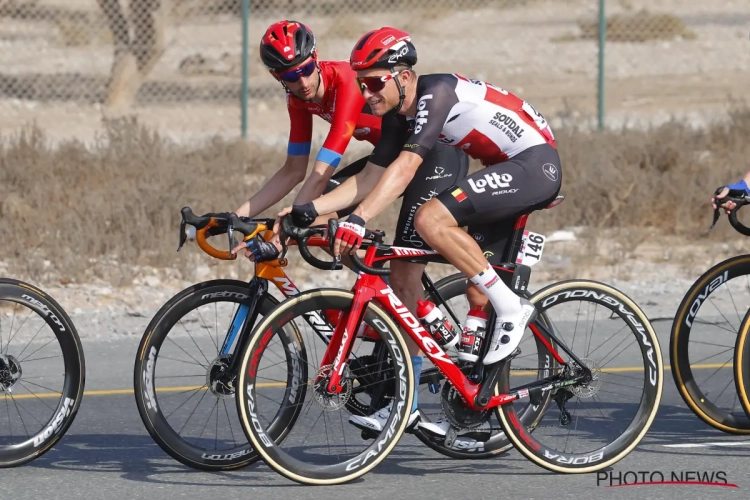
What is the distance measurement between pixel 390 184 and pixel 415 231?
625 millimetres

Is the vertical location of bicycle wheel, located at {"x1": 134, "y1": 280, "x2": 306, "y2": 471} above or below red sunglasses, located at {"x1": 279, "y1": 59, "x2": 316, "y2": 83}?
below

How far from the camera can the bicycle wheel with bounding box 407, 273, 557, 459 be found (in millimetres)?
6309

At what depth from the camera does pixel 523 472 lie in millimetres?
6324

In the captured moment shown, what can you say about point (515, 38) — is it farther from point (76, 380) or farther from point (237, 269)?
point (76, 380)

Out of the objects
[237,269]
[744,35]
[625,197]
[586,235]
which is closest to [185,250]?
[237,269]

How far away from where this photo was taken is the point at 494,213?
20.0ft

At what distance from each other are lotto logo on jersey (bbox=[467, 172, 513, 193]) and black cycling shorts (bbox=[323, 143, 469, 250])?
35 centimetres

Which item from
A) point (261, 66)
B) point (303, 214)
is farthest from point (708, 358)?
point (261, 66)

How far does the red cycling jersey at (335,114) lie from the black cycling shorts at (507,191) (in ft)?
2.17

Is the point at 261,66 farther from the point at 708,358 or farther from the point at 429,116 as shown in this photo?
the point at 429,116

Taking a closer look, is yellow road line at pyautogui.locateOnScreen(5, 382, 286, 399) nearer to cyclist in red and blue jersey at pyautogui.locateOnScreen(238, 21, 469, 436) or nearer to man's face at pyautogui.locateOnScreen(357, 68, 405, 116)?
cyclist in red and blue jersey at pyautogui.locateOnScreen(238, 21, 469, 436)

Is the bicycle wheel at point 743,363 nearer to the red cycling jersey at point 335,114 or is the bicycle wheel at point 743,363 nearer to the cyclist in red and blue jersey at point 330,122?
the cyclist in red and blue jersey at point 330,122

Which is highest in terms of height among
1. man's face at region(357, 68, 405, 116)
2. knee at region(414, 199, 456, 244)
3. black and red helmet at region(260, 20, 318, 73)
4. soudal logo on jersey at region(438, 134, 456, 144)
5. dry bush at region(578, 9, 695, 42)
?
dry bush at region(578, 9, 695, 42)

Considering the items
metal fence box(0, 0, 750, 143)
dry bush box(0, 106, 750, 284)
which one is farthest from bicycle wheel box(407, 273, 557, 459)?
metal fence box(0, 0, 750, 143)
